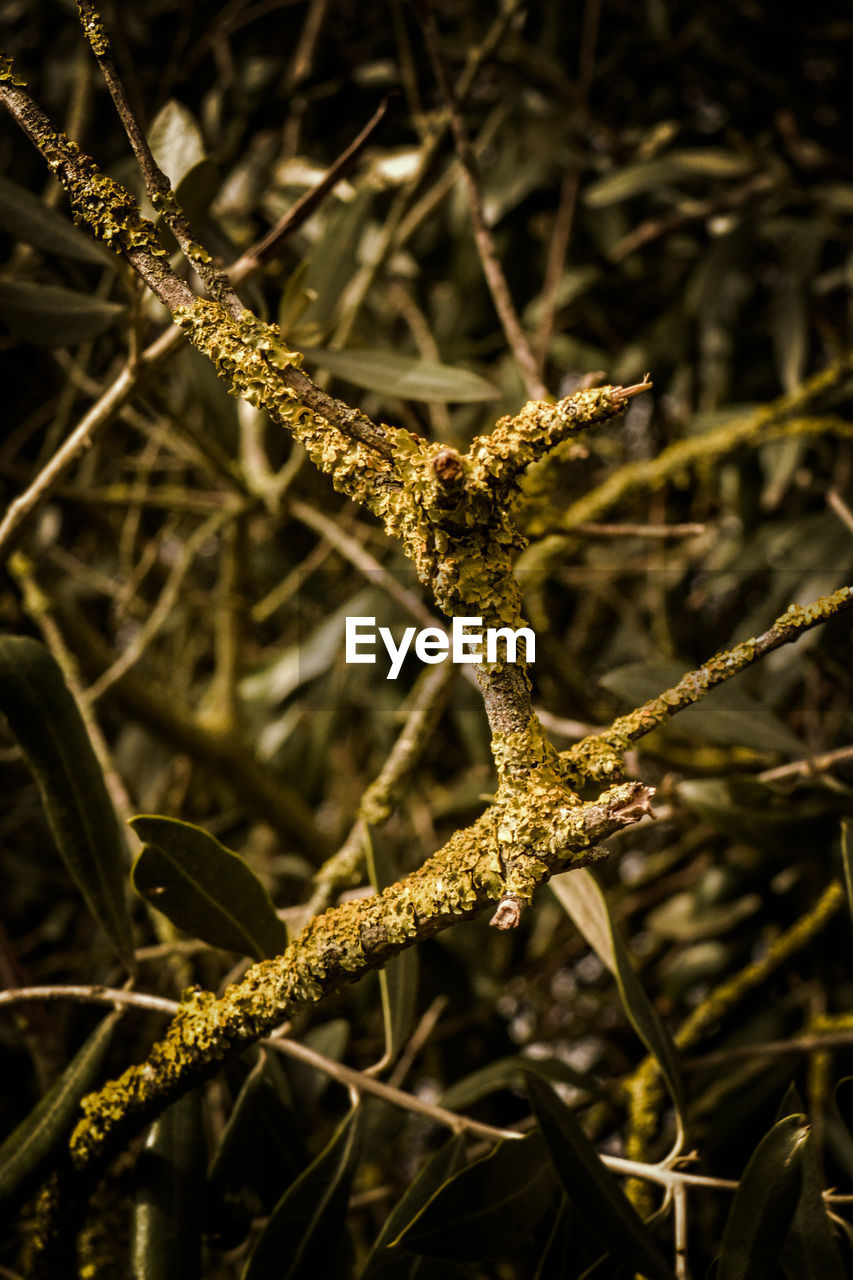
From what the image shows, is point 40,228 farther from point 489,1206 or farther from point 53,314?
point 489,1206

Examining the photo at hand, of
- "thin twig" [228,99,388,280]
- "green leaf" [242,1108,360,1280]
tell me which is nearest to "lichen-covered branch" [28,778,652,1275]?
"green leaf" [242,1108,360,1280]

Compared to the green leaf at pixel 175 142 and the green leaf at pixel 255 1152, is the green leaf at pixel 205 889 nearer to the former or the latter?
the green leaf at pixel 255 1152

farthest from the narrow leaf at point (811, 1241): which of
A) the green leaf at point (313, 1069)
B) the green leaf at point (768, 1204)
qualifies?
the green leaf at point (313, 1069)

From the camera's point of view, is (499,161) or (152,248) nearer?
(152,248)

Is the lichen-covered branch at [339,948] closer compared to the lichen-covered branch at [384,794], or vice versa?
the lichen-covered branch at [339,948]

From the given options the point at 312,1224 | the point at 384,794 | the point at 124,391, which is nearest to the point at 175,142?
the point at 124,391

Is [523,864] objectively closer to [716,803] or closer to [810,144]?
[716,803]

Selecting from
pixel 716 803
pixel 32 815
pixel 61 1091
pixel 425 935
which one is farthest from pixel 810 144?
pixel 32 815
